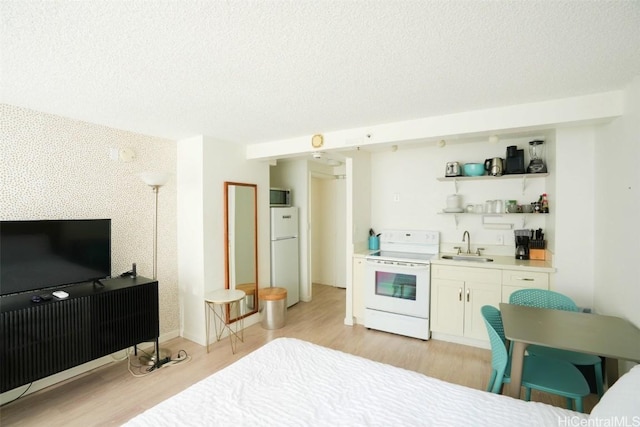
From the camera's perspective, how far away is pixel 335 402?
4.50ft

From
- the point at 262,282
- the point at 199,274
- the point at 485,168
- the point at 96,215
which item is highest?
the point at 485,168

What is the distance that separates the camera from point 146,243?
3.20 m

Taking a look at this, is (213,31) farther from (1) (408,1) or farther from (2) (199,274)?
(2) (199,274)

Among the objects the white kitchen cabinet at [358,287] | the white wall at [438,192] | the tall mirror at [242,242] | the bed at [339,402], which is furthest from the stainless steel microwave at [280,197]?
the bed at [339,402]

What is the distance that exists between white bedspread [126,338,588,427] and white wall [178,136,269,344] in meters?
1.87

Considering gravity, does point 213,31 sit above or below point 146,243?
above

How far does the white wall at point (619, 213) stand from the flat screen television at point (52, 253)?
4047 millimetres

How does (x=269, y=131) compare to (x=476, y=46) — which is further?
(x=269, y=131)

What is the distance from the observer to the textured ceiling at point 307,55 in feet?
4.03

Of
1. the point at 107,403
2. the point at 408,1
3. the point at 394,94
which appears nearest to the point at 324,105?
the point at 394,94

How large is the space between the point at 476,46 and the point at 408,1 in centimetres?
56

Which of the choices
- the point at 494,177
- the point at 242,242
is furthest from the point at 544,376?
the point at 242,242

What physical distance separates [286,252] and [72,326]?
8.58ft

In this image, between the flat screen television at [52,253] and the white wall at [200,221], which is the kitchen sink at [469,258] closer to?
the white wall at [200,221]
